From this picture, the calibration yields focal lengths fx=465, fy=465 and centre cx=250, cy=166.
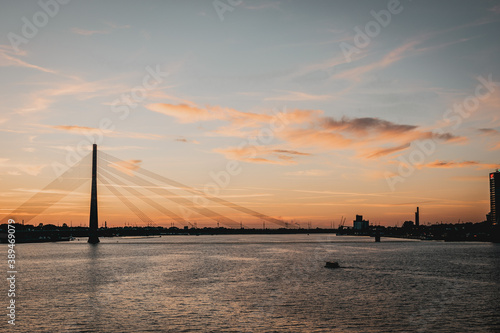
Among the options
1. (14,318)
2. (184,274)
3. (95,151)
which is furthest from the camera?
(95,151)

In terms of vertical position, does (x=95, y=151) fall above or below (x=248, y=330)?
above

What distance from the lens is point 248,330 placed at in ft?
127

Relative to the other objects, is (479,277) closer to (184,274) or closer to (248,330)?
(184,274)

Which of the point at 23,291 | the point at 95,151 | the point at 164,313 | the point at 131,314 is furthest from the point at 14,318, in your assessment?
the point at 95,151

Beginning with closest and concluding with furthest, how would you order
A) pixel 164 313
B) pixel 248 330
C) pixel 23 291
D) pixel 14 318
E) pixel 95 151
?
pixel 248 330 → pixel 14 318 → pixel 164 313 → pixel 23 291 → pixel 95 151

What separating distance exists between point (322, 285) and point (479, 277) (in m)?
31.7

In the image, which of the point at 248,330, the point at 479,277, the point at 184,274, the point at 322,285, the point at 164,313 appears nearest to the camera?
the point at 248,330

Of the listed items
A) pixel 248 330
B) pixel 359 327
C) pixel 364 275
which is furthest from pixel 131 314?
pixel 364 275

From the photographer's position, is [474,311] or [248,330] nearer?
[248,330]

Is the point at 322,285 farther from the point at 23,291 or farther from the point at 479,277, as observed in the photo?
the point at 23,291

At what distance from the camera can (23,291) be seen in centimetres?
6306

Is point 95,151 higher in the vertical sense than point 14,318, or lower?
higher

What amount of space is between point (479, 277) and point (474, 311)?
3808 centimetres

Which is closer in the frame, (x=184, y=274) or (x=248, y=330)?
(x=248, y=330)
